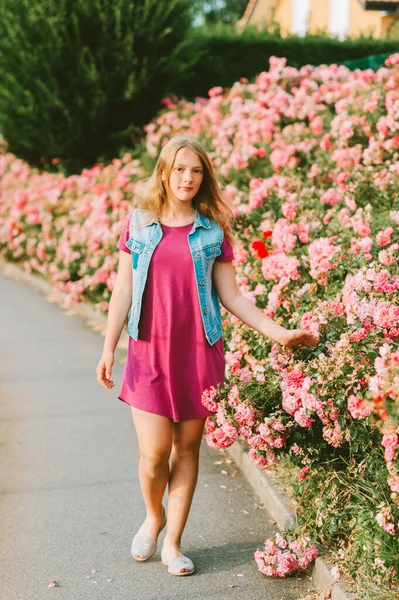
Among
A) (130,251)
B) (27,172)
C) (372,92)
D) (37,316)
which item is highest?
(372,92)

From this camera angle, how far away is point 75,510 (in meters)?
4.81

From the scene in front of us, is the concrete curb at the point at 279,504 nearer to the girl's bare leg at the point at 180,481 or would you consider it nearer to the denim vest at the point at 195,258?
the girl's bare leg at the point at 180,481

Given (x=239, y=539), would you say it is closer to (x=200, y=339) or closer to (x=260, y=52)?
(x=200, y=339)

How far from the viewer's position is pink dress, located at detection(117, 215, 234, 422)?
383cm

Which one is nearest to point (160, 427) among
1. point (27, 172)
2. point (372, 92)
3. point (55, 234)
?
point (372, 92)

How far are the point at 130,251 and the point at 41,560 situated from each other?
1.58 metres

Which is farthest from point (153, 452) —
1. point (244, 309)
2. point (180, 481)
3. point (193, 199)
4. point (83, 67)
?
point (83, 67)

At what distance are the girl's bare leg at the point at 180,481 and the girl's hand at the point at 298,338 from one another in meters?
0.57

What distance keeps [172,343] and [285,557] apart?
1111 millimetres

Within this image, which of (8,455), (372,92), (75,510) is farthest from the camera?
(372,92)

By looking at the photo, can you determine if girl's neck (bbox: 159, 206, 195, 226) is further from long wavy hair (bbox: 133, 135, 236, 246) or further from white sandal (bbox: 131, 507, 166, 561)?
white sandal (bbox: 131, 507, 166, 561)

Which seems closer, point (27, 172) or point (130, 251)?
point (130, 251)

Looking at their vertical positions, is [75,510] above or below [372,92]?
below

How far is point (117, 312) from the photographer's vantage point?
13.1 ft
